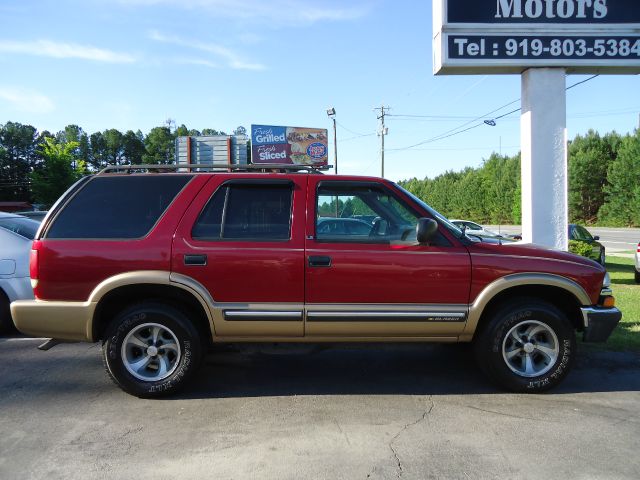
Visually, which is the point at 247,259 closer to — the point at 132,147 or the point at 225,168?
the point at 225,168

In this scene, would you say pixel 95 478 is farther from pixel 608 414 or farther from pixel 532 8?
pixel 532 8

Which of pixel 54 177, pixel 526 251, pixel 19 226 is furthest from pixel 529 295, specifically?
pixel 54 177

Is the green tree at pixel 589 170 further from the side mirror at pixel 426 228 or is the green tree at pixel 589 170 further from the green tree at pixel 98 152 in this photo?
the green tree at pixel 98 152

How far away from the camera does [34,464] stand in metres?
3.22

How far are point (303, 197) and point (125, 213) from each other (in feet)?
5.18

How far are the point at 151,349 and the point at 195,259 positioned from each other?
898mm

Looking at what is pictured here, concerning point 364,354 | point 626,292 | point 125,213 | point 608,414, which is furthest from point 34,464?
point 626,292

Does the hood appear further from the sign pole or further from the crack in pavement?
the sign pole

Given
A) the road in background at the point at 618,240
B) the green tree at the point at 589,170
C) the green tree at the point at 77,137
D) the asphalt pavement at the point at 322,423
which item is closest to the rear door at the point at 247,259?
the asphalt pavement at the point at 322,423

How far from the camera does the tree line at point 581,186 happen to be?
1747 inches

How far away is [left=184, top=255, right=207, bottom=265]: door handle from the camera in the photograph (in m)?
4.21

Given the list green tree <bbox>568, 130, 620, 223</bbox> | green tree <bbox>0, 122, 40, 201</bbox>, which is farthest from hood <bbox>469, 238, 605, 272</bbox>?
green tree <bbox>0, 122, 40, 201</bbox>

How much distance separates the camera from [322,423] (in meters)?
3.83

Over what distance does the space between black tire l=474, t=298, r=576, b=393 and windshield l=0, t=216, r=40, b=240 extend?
588cm
